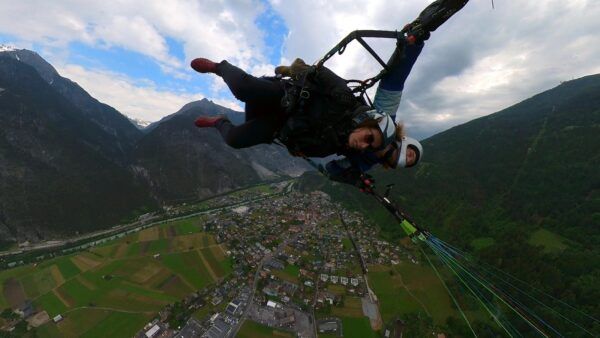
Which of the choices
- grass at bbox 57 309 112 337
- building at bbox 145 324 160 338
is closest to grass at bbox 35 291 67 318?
grass at bbox 57 309 112 337

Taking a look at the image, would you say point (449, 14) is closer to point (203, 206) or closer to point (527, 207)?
point (527, 207)

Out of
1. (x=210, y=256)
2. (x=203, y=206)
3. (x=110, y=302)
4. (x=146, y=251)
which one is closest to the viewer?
(x=110, y=302)

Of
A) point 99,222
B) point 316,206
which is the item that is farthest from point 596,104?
point 99,222

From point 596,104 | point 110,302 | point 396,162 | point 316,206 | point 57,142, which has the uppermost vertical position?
point 596,104

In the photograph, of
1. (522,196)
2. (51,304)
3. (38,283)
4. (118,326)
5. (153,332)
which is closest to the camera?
(153,332)

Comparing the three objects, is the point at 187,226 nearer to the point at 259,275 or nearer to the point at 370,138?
the point at 259,275

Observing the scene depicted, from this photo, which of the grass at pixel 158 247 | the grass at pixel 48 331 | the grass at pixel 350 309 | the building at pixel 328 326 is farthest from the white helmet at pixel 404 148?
the grass at pixel 158 247

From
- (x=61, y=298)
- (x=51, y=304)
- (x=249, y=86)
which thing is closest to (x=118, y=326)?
(x=51, y=304)
